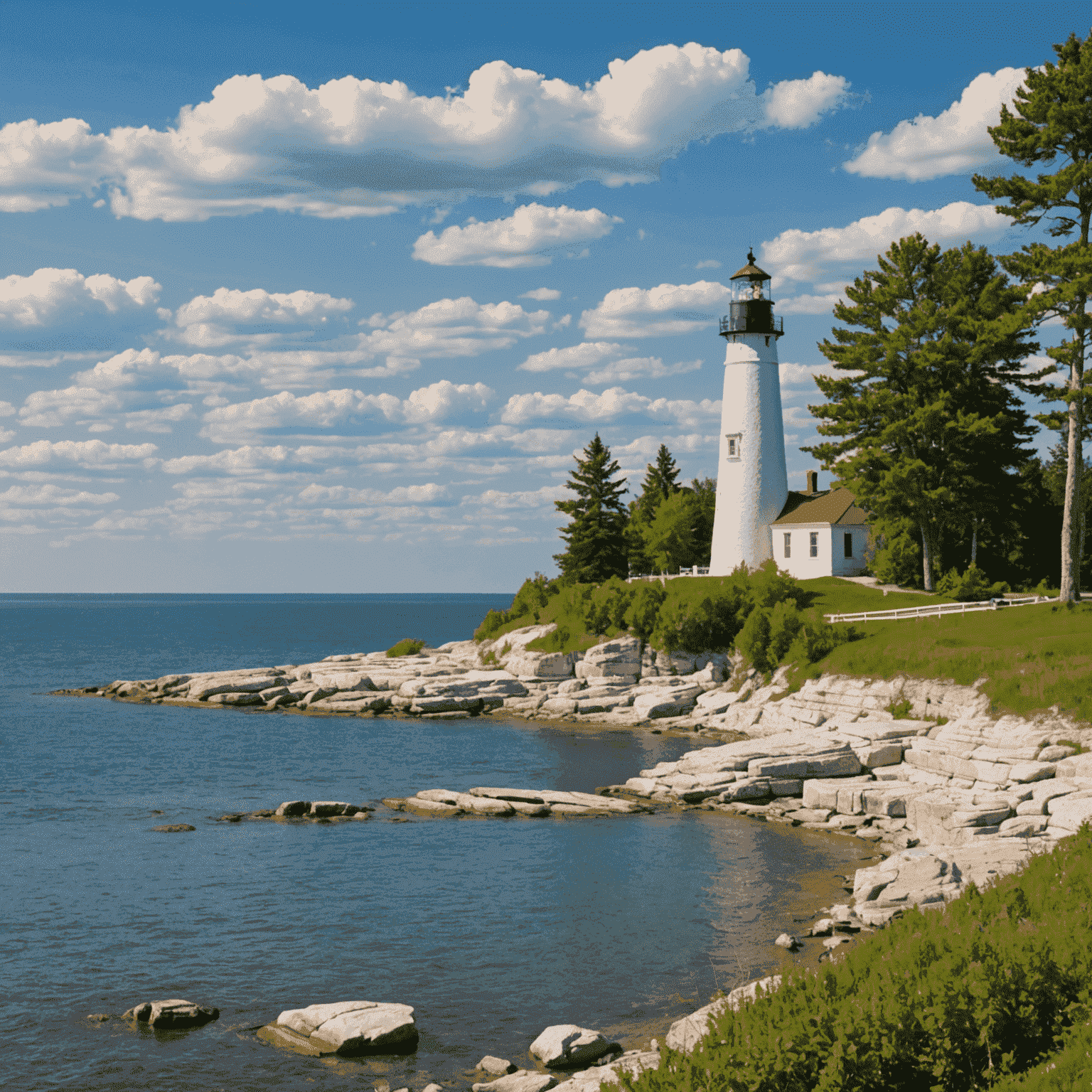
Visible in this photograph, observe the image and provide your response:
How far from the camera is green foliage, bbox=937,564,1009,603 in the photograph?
52438mm

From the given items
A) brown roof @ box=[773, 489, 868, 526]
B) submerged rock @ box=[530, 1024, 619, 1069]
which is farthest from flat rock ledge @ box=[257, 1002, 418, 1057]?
brown roof @ box=[773, 489, 868, 526]

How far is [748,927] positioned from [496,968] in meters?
5.81

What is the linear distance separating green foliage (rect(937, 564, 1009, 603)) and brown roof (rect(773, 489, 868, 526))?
383 inches

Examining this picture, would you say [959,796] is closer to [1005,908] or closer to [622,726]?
[1005,908]

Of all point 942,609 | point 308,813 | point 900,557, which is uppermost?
point 900,557

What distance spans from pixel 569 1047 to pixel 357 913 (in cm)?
981

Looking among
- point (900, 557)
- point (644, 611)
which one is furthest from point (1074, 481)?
point (644, 611)

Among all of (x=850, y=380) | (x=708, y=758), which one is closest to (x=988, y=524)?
(x=850, y=380)

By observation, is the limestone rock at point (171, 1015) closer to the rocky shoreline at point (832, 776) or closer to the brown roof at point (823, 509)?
the rocky shoreline at point (832, 776)

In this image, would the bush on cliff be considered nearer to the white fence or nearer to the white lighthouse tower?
the white fence

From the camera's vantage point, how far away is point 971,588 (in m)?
52.4

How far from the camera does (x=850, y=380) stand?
6062 cm

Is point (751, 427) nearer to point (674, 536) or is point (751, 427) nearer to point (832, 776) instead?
point (674, 536)

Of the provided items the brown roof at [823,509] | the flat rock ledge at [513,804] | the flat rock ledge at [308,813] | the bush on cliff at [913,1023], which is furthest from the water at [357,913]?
the brown roof at [823,509]
